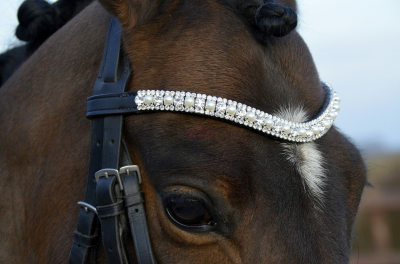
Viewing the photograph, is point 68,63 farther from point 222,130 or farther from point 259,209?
point 259,209

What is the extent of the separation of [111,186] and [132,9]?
0.71m

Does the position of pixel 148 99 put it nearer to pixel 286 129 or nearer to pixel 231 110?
pixel 231 110

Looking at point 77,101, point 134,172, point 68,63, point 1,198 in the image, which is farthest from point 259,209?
point 1,198

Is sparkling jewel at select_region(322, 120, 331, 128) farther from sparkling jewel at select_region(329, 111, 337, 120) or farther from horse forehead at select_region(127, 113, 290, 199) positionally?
horse forehead at select_region(127, 113, 290, 199)

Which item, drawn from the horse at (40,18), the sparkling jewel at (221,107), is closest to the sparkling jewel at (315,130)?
the sparkling jewel at (221,107)

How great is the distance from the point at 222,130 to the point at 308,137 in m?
0.34

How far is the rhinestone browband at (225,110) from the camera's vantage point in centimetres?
143

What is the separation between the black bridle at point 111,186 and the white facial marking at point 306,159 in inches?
22.8

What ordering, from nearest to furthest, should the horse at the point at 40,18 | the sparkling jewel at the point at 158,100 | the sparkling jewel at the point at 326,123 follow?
the sparkling jewel at the point at 158,100 → the sparkling jewel at the point at 326,123 → the horse at the point at 40,18

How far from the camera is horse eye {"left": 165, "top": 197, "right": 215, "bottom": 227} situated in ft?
4.64

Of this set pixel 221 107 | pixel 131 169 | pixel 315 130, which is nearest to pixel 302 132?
pixel 315 130

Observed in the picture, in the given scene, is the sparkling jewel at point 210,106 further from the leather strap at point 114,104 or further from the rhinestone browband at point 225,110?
the leather strap at point 114,104

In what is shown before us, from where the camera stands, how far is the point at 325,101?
1.75 metres

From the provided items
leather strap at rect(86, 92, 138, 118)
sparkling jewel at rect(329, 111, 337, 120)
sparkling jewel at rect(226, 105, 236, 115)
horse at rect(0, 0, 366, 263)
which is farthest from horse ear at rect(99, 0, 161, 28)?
sparkling jewel at rect(329, 111, 337, 120)
